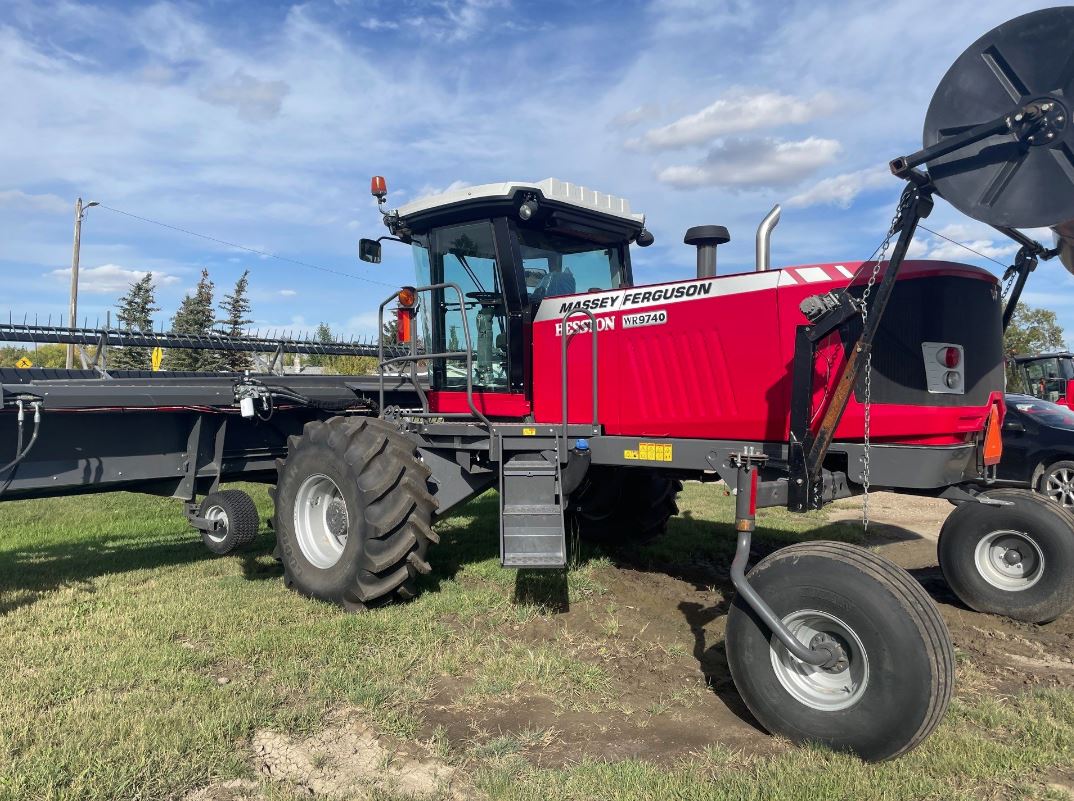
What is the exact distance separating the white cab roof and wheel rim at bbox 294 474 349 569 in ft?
6.69

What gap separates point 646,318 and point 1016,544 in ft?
9.16

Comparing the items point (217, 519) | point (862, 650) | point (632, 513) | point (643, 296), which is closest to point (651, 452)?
point (643, 296)

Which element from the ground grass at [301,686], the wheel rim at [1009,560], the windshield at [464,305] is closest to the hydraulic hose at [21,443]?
the ground grass at [301,686]

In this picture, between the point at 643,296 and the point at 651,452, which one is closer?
the point at 651,452

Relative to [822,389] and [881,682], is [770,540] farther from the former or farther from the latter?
[881,682]

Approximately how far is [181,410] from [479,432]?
2.38 m

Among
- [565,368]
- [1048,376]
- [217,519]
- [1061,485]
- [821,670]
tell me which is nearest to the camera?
[821,670]

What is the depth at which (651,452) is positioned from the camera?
4.56 meters

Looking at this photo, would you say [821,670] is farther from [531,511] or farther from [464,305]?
[464,305]

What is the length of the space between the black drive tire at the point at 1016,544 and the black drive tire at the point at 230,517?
4888 mm

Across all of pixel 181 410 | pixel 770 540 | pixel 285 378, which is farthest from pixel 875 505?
pixel 181 410

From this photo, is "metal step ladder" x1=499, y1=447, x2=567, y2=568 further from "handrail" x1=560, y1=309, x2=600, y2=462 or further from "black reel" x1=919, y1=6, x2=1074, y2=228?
"black reel" x1=919, y1=6, x2=1074, y2=228

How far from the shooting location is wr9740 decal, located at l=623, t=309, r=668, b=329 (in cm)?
465

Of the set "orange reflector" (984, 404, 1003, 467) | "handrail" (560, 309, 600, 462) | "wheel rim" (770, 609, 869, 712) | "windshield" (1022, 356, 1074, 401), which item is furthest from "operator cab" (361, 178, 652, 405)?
"windshield" (1022, 356, 1074, 401)
